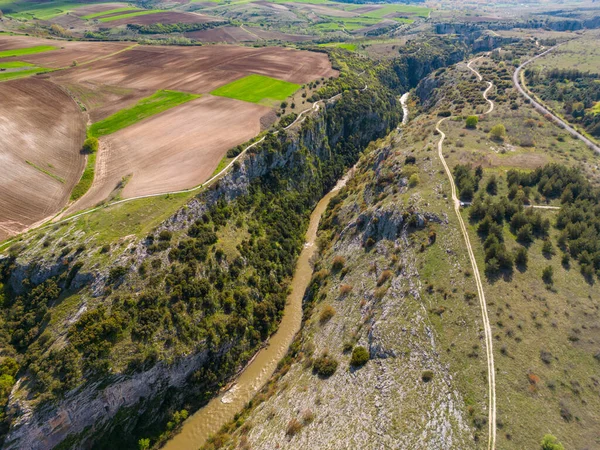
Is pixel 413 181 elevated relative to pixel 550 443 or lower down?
elevated

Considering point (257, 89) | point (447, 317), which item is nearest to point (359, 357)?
point (447, 317)

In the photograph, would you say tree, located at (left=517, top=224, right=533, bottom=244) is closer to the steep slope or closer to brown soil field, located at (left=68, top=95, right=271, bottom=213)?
the steep slope

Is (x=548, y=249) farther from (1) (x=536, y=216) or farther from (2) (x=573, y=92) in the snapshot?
(2) (x=573, y=92)

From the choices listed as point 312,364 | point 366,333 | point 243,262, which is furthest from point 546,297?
point 243,262

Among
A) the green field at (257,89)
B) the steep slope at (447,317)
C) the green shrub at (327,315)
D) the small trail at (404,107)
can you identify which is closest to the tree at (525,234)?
the steep slope at (447,317)

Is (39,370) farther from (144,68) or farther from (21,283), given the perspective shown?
(144,68)

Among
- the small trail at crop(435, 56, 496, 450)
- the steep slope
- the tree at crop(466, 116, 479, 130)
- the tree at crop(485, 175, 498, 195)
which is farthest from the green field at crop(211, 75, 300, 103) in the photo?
the tree at crop(485, 175, 498, 195)

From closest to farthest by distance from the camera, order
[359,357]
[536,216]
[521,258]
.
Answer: [359,357]
[521,258]
[536,216]
